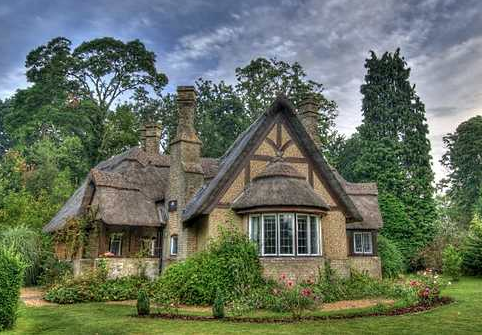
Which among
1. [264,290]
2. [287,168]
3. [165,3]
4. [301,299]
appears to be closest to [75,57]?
[165,3]

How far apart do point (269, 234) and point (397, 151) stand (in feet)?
80.0

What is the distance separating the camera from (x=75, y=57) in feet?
122

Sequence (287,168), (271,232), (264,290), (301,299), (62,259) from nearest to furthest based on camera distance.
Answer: (301,299) → (264,290) → (271,232) → (287,168) → (62,259)

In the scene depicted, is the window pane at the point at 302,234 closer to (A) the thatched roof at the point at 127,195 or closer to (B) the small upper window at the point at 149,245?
(A) the thatched roof at the point at 127,195

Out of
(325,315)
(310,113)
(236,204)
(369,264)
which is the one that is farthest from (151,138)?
(325,315)

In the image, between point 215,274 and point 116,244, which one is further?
point 116,244

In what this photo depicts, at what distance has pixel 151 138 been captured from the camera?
31.0 m

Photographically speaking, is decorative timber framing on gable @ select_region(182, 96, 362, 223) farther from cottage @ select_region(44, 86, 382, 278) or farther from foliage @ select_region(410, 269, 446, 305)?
foliage @ select_region(410, 269, 446, 305)

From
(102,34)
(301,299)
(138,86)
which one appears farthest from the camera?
(138,86)

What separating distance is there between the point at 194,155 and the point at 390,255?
1586 cm

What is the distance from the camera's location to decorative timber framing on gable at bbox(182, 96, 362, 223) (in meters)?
19.7

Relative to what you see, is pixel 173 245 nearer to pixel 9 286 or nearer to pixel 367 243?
pixel 9 286

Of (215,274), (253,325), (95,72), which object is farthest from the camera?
(95,72)

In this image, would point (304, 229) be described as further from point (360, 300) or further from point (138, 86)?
point (138, 86)
